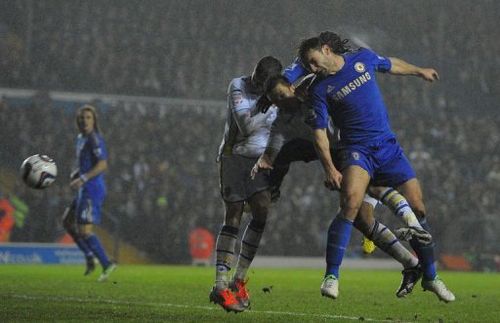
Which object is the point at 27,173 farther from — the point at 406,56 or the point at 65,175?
the point at 406,56

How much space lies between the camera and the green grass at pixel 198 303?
23.8 ft

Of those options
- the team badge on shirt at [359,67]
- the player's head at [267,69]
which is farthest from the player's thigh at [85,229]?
the team badge on shirt at [359,67]

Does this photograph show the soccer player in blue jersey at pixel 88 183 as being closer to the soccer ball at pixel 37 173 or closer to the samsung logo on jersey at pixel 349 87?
the soccer ball at pixel 37 173

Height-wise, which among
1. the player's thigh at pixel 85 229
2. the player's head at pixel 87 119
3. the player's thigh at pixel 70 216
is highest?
the player's head at pixel 87 119

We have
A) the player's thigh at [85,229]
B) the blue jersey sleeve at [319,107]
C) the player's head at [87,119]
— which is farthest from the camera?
the player's thigh at [85,229]

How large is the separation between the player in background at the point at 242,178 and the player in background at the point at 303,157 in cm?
19

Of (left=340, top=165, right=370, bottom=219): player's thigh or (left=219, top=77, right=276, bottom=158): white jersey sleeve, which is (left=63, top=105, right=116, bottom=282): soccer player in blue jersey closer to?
(left=219, top=77, right=276, bottom=158): white jersey sleeve

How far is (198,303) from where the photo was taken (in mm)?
8797

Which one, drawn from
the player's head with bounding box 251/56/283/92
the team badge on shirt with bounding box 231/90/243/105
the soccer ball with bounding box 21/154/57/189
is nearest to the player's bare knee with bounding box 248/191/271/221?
the team badge on shirt with bounding box 231/90/243/105

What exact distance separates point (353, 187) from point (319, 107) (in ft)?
2.10

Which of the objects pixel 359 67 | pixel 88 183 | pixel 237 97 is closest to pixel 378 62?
pixel 359 67

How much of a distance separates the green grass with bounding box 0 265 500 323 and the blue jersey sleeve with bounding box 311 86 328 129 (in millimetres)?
1392

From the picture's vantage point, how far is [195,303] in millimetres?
8773

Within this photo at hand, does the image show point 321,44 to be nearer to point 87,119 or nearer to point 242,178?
point 242,178
